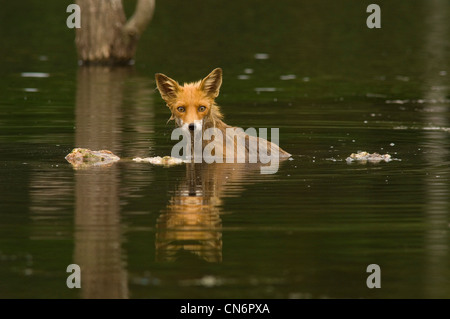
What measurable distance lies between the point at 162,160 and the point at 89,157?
3.45ft

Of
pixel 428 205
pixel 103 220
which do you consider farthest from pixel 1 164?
pixel 428 205

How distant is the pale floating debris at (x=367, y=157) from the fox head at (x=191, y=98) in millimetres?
2261

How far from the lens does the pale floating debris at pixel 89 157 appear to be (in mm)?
16516

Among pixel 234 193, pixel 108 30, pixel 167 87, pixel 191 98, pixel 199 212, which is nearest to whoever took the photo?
pixel 199 212

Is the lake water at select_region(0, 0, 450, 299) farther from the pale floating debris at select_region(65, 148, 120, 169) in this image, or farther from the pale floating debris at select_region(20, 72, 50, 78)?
the pale floating debris at select_region(65, 148, 120, 169)

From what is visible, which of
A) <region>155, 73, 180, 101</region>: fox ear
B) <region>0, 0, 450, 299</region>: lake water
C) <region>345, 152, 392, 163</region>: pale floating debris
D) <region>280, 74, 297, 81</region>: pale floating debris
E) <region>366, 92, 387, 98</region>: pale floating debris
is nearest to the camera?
<region>0, 0, 450, 299</region>: lake water

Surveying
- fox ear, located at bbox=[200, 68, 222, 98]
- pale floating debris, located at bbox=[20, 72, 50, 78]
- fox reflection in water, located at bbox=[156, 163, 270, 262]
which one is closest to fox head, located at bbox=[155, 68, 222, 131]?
fox ear, located at bbox=[200, 68, 222, 98]

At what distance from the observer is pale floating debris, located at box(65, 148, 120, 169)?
1652 cm

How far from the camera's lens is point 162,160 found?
656 inches

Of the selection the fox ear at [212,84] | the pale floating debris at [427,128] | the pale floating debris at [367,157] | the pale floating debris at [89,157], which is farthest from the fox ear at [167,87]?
the pale floating debris at [427,128]

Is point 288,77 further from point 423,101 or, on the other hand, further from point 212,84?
point 212,84

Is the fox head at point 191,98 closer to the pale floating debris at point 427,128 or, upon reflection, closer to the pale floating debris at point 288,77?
the pale floating debris at point 427,128

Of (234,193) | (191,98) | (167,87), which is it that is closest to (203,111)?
(191,98)

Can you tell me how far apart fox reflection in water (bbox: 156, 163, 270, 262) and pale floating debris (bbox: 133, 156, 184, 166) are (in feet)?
0.94
